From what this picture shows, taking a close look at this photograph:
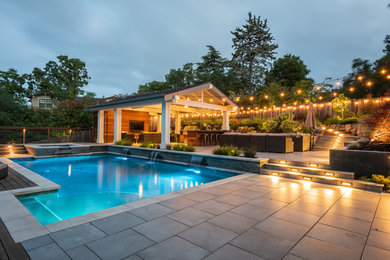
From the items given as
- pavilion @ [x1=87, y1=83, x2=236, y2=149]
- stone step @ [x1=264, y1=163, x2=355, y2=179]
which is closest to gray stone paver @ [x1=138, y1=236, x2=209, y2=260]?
stone step @ [x1=264, y1=163, x2=355, y2=179]

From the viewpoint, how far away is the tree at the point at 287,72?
24734 millimetres

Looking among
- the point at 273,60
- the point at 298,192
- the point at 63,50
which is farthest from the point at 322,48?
the point at 298,192

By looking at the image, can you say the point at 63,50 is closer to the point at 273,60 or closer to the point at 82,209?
the point at 273,60

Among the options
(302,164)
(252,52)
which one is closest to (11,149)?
(302,164)

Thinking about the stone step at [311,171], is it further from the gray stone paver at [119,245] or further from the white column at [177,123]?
the white column at [177,123]

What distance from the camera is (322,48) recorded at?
2191 inches

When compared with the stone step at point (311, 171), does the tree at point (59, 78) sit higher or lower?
higher

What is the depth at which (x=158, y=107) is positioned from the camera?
13.9 metres

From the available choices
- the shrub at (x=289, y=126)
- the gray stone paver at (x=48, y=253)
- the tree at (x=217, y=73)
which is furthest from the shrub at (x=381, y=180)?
the tree at (x=217, y=73)

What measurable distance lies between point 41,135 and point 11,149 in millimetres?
2826

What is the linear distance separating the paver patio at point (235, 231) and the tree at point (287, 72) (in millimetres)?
23318

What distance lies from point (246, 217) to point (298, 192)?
1.79m

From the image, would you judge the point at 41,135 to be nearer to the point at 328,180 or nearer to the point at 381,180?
the point at 328,180

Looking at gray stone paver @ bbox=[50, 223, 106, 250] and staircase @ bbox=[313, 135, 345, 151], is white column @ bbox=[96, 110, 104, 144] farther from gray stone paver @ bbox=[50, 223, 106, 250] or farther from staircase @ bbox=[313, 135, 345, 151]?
gray stone paver @ bbox=[50, 223, 106, 250]
